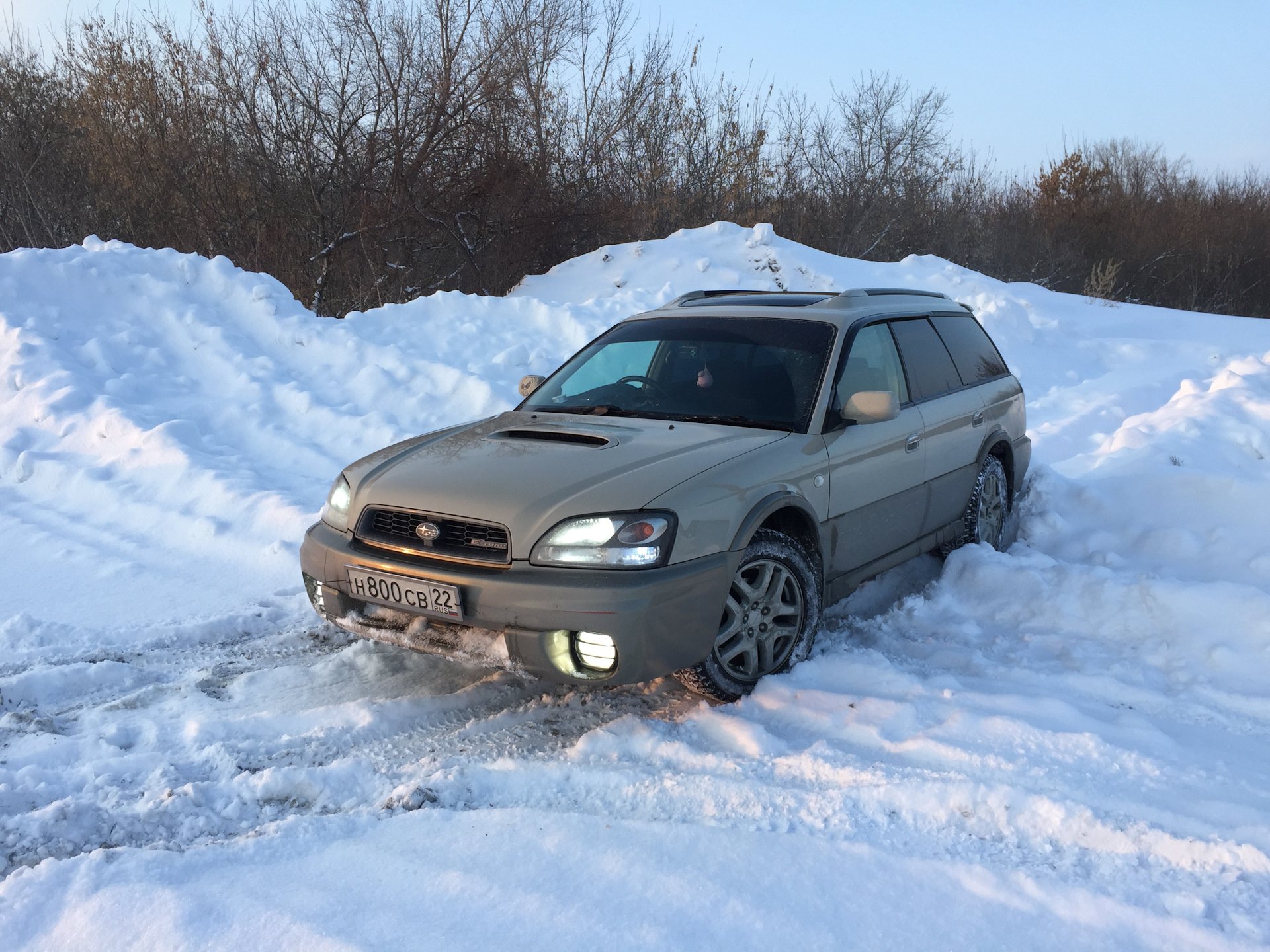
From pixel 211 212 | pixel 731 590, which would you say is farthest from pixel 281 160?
pixel 731 590

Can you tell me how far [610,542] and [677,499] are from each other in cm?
29

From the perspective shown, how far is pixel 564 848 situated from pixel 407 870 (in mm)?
446

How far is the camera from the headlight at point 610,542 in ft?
10.8

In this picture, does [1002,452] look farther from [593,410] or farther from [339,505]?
[339,505]

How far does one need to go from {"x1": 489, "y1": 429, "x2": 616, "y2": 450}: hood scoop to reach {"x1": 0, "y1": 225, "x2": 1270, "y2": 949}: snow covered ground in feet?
3.30

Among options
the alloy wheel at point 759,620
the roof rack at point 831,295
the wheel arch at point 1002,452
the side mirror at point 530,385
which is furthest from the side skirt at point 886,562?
the side mirror at point 530,385

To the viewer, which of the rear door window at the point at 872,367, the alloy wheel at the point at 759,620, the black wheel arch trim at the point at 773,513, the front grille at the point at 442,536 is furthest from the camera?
the rear door window at the point at 872,367

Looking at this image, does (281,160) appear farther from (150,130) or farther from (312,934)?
(312,934)

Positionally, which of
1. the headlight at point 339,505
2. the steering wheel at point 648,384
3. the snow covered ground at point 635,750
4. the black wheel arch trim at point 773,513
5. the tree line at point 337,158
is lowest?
the snow covered ground at point 635,750

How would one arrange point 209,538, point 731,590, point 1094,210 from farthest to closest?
point 1094,210, point 209,538, point 731,590

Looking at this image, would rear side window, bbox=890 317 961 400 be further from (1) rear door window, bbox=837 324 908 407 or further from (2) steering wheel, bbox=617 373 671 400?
(2) steering wheel, bbox=617 373 671 400

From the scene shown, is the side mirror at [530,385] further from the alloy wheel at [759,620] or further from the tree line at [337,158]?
the tree line at [337,158]

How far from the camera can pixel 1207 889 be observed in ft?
8.36

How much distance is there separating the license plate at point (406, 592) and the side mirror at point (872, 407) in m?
1.90
